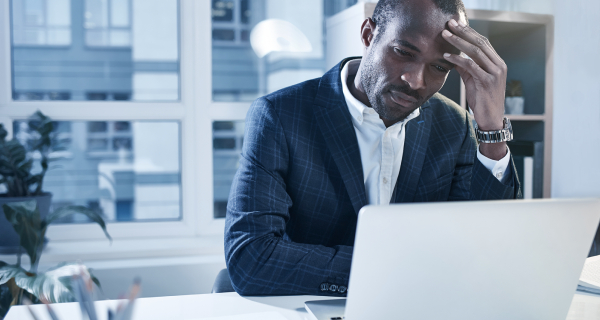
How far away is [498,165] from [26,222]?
161cm

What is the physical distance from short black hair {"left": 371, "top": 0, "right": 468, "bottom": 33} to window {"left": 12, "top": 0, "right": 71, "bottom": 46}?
1.59m

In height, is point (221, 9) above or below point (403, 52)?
above

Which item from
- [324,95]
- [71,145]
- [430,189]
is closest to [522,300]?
[430,189]

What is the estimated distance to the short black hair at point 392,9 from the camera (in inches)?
45.7

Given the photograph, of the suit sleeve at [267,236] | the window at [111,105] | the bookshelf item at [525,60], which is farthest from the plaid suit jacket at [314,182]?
the window at [111,105]

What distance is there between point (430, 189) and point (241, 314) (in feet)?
2.39

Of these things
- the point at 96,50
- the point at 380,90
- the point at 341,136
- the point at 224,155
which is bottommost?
the point at 224,155

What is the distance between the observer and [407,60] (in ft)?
3.85

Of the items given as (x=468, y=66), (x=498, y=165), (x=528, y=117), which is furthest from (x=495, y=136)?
(x=528, y=117)

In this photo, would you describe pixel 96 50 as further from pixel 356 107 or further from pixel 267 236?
pixel 267 236

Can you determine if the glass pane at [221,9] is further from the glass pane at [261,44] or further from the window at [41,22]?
the window at [41,22]

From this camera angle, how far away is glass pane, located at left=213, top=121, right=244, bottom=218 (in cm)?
238

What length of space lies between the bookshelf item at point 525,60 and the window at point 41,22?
1.23 metres

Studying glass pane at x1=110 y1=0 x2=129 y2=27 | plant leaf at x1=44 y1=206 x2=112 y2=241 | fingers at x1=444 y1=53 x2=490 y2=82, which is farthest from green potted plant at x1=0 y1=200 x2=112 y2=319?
fingers at x1=444 y1=53 x2=490 y2=82
